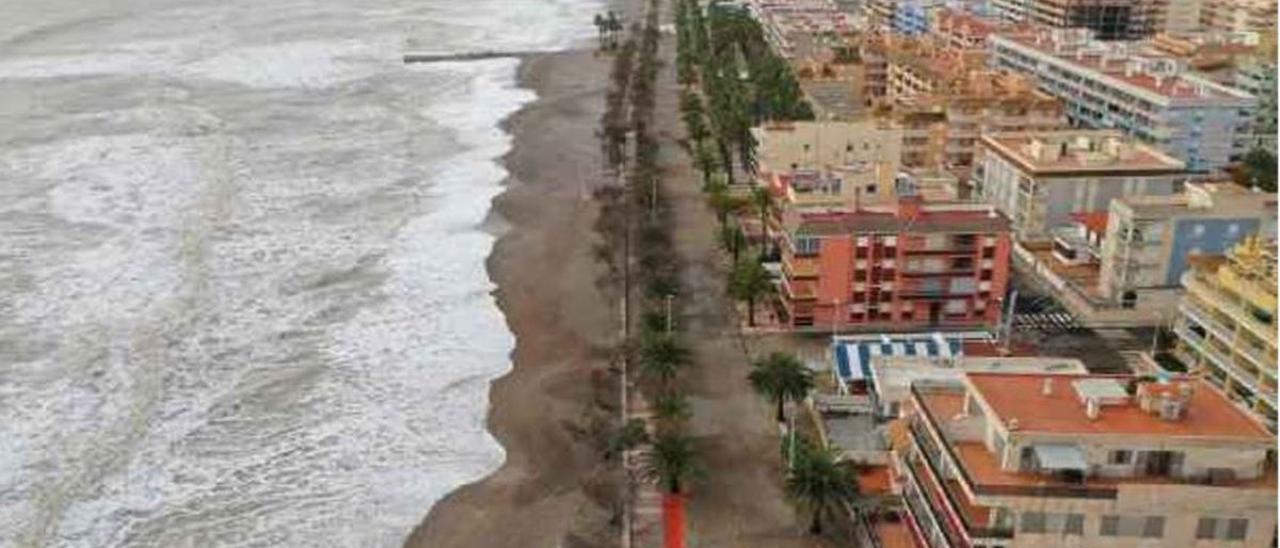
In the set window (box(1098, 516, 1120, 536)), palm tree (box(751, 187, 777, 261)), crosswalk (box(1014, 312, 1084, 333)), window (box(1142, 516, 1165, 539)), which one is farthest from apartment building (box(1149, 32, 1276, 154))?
window (box(1098, 516, 1120, 536))

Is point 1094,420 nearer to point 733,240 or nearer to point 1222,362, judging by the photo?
point 1222,362

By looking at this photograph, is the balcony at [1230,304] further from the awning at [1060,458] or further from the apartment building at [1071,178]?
the awning at [1060,458]

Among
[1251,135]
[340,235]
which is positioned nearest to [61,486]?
[340,235]

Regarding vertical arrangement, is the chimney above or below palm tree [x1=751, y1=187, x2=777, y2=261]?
above

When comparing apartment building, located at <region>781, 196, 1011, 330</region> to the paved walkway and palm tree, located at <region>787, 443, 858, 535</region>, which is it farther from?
Answer: palm tree, located at <region>787, 443, 858, 535</region>

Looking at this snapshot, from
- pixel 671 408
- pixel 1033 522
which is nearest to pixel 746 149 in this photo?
pixel 671 408

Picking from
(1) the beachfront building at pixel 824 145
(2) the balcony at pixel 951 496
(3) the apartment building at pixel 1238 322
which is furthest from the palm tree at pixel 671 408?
(1) the beachfront building at pixel 824 145
